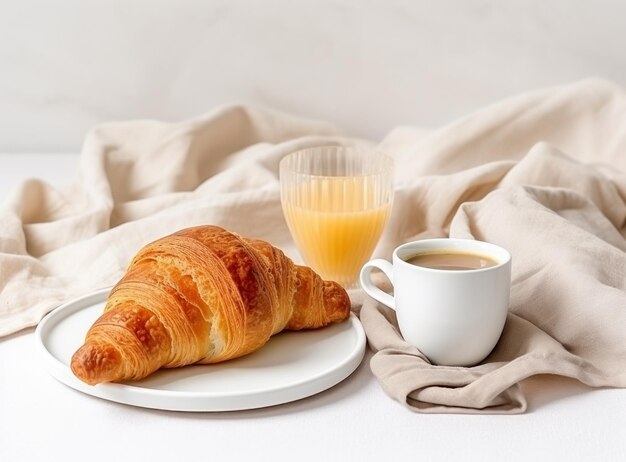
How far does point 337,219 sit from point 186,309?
1.07 ft

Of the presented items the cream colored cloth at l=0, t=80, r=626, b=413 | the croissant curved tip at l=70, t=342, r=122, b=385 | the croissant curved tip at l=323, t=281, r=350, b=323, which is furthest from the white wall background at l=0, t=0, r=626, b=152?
the croissant curved tip at l=70, t=342, r=122, b=385

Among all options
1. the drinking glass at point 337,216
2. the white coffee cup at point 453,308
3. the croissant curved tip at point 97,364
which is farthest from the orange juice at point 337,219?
the croissant curved tip at point 97,364

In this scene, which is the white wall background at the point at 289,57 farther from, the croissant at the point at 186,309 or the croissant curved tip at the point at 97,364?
the croissant curved tip at the point at 97,364

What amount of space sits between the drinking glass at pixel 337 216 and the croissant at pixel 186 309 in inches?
8.2

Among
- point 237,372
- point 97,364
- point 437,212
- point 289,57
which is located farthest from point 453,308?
point 289,57

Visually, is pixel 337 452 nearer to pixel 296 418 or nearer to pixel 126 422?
pixel 296 418

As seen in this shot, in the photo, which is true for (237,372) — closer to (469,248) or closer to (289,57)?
(469,248)

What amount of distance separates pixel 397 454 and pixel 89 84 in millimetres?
1426

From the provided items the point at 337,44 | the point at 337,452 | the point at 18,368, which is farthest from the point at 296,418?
the point at 337,44

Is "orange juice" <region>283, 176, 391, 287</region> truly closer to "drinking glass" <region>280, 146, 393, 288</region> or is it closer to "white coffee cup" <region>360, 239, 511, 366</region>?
"drinking glass" <region>280, 146, 393, 288</region>

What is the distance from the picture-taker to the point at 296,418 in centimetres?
89

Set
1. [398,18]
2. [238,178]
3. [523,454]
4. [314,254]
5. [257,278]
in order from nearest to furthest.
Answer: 1. [523,454]
2. [257,278]
3. [314,254]
4. [238,178]
5. [398,18]

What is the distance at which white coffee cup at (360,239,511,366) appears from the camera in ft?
3.07

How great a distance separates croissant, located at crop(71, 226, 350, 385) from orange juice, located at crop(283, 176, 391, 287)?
0.68 feet
